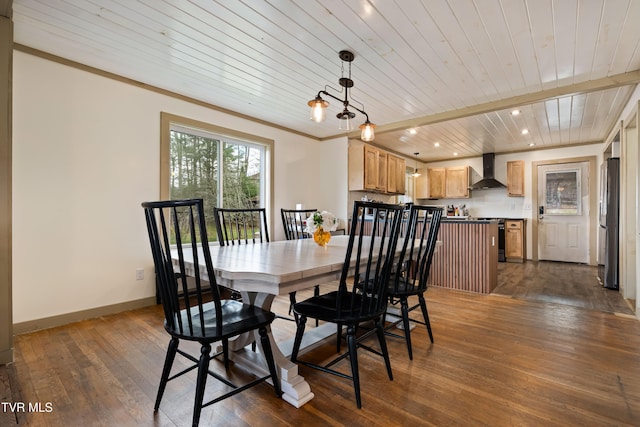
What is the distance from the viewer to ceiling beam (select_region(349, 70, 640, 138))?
2.88 meters

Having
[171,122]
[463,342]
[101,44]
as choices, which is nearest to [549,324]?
[463,342]

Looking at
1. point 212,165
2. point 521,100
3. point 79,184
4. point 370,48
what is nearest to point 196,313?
point 79,184

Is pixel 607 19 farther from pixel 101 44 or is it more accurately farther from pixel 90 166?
pixel 90 166

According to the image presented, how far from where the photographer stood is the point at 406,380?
183cm

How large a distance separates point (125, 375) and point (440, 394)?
1859 mm

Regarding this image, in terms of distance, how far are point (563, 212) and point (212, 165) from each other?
6.42m

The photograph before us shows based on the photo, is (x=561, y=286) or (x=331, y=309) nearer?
(x=331, y=309)

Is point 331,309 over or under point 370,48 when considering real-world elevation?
under

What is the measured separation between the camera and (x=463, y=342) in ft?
7.74

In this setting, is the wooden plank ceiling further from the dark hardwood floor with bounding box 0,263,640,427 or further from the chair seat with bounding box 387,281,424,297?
the dark hardwood floor with bounding box 0,263,640,427

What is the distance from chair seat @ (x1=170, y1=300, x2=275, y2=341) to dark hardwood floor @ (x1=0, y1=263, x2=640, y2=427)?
44cm

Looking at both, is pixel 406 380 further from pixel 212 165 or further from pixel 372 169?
pixel 372 169

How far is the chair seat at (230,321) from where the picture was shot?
4.62 ft


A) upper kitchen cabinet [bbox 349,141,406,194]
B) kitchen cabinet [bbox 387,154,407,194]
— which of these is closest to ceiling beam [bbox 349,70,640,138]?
upper kitchen cabinet [bbox 349,141,406,194]
